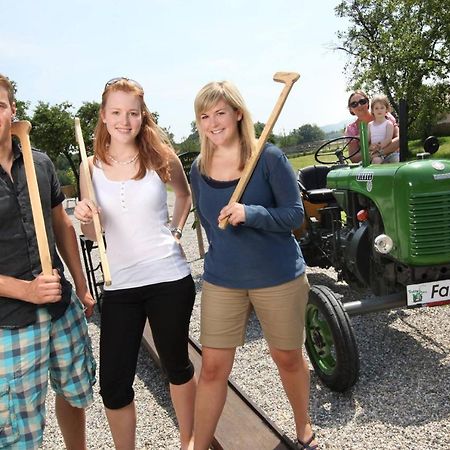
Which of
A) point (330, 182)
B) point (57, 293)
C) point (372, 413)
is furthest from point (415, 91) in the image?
point (57, 293)

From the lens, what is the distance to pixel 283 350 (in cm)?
212

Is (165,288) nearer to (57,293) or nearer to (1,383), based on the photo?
(57,293)

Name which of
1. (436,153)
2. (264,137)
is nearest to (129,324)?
(264,137)

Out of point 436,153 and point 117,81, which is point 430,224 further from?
point 436,153

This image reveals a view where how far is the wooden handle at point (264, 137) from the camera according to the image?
1.91m

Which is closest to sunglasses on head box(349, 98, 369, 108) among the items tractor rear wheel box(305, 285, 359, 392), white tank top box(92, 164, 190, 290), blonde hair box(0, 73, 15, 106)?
tractor rear wheel box(305, 285, 359, 392)

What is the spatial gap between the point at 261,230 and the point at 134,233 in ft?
1.73

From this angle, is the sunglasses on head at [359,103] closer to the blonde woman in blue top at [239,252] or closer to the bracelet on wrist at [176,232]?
the blonde woman in blue top at [239,252]

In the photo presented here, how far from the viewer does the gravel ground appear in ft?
8.61

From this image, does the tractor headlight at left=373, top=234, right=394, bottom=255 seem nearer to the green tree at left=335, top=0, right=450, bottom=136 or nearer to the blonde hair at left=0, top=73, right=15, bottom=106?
the blonde hair at left=0, top=73, right=15, bottom=106

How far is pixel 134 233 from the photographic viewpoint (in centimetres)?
205

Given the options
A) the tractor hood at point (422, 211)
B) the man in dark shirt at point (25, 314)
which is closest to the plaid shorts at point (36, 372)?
the man in dark shirt at point (25, 314)

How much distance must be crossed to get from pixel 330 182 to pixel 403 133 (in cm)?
83

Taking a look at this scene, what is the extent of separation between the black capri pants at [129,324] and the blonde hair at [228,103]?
55 centimetres
